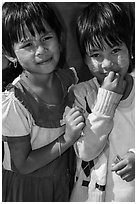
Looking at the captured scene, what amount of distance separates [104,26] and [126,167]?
1.15ft

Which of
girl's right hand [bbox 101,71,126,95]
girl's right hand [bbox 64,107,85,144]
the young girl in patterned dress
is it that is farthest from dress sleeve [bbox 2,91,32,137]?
girl's right hand [bbox 101,71,126,95]

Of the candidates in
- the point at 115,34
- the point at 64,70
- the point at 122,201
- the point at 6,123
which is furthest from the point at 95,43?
the point at 122,201

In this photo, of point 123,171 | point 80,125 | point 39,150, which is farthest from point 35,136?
point 123,171

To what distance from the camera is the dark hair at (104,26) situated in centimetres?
98

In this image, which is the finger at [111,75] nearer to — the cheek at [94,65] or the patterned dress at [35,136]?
the cheek at [94,65]

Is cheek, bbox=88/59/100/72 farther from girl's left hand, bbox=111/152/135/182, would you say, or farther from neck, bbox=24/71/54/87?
girl's left hand, bbox=111/152/135/182

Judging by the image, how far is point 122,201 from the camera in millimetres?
1026

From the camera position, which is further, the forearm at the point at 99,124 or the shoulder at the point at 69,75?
the shoulder at the point at 69,75

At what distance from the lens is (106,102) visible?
38.3 inches

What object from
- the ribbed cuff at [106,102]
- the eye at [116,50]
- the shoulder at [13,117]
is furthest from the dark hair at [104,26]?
the shoulder at [13,117]

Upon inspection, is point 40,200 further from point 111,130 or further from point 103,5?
point 103,5

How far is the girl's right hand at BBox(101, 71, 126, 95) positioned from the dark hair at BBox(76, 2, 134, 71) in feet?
0.24

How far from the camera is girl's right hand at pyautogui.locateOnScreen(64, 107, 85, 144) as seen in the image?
98 cm

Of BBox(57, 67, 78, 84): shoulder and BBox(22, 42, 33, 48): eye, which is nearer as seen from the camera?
BBox(22, 42, 33, 48): eye
